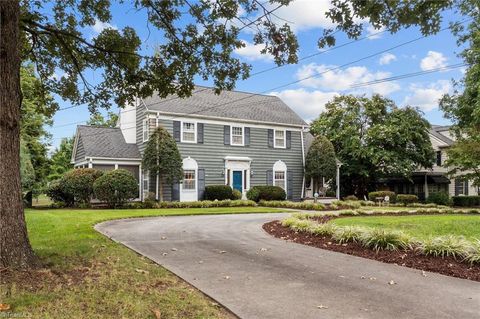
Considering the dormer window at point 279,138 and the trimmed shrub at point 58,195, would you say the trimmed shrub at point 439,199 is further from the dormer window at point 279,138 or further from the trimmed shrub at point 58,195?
the trimmed shrub at point 58,195

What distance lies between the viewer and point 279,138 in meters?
29.4

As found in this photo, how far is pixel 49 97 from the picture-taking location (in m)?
11.6

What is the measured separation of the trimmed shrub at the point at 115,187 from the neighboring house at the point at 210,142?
2.58 metres

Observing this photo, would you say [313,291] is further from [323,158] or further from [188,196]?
[323,158]

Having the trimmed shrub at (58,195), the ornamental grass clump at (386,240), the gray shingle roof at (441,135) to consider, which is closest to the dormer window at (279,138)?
the trimmed shrub at (58,195)

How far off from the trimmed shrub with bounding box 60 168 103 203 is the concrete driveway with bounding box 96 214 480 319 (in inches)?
522

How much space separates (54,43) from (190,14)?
3.32m

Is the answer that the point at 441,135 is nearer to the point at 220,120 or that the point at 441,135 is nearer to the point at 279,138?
the point at 279,138

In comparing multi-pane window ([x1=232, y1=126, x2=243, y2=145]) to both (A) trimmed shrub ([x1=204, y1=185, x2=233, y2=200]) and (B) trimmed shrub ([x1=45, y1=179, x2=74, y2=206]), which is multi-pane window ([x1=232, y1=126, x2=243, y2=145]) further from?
(B) trimmed shrub ([x1=45, y1=179, x2=74, y2=206])

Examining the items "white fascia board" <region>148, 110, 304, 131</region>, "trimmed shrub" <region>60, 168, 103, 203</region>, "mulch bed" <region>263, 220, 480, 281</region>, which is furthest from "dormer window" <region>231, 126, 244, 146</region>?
"mulch bed" <region>263, 220, 480, 281</region>

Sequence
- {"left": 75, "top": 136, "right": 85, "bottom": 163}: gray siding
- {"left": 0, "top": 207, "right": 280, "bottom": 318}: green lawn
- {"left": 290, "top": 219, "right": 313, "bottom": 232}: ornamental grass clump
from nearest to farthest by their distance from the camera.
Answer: {"left": 0, "top": 207, "right": 280, "bottom": 318}: green lawn, {"left": 290, "top": 219, "right": 313, "bottom": 232}: ornamental grass clump, {"left": 75, "top": 136, "right": 85, "bottom": 163}: gray siding

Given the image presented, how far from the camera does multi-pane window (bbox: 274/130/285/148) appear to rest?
2928 cm

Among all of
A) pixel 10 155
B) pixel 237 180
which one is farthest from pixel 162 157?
pixel 10 155

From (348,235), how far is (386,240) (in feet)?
3.35
